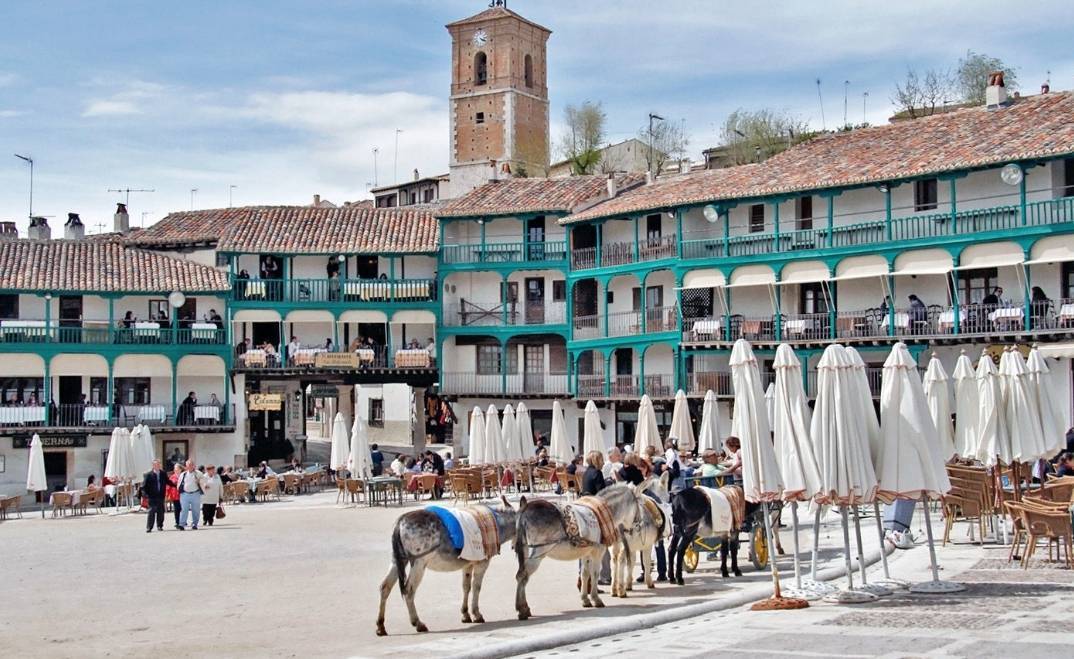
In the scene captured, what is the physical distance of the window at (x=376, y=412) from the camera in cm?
7044

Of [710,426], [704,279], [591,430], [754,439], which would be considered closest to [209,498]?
[591,430]

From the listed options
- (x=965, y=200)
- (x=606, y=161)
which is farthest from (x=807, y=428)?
(x=606, y=161)

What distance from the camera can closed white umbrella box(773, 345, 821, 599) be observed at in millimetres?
15625

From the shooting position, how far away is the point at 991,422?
65.3 ft

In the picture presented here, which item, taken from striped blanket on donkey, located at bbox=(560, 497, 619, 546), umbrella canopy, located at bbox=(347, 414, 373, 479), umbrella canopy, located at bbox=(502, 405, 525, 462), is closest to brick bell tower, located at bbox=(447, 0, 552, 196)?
umbrella canopy, located at bbox=(347, 414, 373, 479)

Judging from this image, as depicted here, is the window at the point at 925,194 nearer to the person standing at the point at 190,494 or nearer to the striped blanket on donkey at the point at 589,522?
the person standing at the point at 190,494

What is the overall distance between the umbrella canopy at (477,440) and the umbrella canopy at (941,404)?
1841 cm

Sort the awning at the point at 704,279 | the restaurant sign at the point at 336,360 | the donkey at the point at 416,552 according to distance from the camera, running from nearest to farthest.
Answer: the donkey at the point at 416,552, the awning at the point at 704,279, the restaurant sign at the point at 336,360

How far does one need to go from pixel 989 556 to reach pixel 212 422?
38481 millimetres

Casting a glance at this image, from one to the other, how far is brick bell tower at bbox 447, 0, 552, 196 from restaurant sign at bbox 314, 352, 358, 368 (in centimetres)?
Result: 3656

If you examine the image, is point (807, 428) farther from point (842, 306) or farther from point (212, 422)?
point (212, 422)

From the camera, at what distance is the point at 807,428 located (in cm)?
1577

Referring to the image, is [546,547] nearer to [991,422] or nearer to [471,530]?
[471,530]

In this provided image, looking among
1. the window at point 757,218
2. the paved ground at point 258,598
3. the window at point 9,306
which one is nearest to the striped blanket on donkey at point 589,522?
the paved ground at point 258,598
